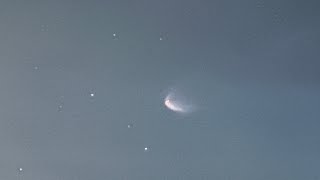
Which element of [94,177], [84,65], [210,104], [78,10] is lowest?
[94,177]

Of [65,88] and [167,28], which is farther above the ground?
[167,28]

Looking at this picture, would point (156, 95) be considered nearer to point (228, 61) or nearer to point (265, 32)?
point (228, 61)

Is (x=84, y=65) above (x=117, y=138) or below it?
above

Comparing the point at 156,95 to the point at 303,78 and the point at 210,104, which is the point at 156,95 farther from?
the point at 303,78

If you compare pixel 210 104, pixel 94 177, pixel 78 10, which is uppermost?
pixel 78 10

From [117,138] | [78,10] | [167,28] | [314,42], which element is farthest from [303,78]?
[78,10]

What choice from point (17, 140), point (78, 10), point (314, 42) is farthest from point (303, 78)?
point (17, 140)

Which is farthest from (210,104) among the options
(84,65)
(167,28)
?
(84,65)
